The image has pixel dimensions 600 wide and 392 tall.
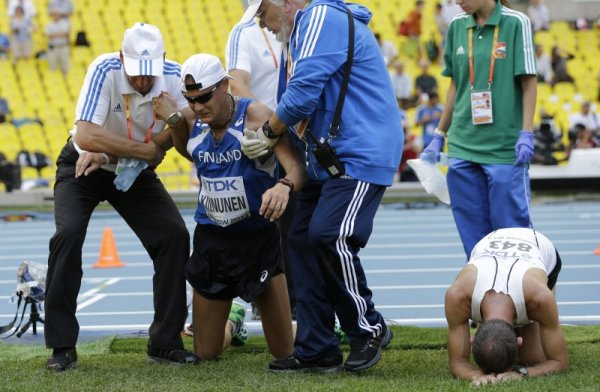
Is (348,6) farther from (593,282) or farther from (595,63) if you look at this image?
(595,63)

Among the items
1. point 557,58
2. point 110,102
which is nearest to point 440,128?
point 110,102

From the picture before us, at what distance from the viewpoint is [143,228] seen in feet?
20.8

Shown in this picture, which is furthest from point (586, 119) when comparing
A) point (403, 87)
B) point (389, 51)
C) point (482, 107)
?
point (482, 107)

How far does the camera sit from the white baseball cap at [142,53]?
5.98 metres

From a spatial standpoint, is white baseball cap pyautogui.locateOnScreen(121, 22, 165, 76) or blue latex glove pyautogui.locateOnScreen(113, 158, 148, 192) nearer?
white baseball cap pyautogui.locateOnScreen(121, 22, 165, 76)

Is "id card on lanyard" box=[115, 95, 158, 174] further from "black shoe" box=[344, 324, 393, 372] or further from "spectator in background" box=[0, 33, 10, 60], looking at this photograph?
→ "spectator in background" box=[0, 33, 10, 60]

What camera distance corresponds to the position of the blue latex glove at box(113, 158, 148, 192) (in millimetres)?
6133

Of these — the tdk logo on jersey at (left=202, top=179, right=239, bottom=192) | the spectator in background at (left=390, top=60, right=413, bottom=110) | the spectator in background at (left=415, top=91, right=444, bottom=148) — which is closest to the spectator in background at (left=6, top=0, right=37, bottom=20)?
the spectator in background at (left=390, top=60, right=413, bottom=110)

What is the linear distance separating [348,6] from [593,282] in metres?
4.98

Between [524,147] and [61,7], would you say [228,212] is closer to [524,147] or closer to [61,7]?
[524,147]

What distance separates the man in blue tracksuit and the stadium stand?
47.3 feet

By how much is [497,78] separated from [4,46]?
18.2 meters

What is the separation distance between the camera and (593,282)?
9.77 metres

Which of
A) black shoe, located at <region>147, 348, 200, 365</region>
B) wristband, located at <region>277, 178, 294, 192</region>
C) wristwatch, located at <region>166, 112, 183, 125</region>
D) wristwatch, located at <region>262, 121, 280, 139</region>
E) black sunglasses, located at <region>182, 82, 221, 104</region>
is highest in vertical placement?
black sunglasses, located at <region>182, 82, 221, 104</region>
